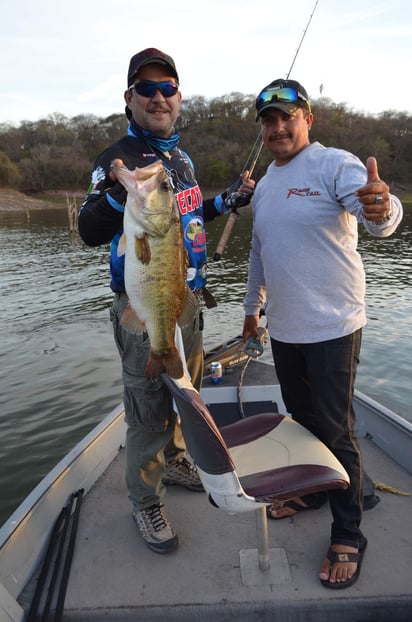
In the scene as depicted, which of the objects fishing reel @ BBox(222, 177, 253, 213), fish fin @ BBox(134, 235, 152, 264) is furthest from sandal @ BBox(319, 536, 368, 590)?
fishing reel @ BBox(222, 177, 253, 213)

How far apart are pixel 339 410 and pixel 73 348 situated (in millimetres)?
9659

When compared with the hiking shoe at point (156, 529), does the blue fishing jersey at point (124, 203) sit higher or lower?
higher

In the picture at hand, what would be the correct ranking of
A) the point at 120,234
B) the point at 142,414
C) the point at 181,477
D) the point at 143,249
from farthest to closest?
1. the point at 181,477
2. the point at 142,414
3. the point at 120,234
4. the point at 143,249

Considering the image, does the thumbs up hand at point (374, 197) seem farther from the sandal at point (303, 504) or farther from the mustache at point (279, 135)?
the sandal at point (303, 504)

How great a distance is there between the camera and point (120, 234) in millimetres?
2814

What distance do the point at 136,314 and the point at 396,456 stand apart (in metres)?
2.80

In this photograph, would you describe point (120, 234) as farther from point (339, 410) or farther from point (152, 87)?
point (339, 410)

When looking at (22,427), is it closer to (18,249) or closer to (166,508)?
(166,508)

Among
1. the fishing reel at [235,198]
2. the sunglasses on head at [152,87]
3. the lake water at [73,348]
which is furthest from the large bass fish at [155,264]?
the lake water at [73,348]

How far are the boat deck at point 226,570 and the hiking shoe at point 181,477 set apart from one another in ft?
0.32

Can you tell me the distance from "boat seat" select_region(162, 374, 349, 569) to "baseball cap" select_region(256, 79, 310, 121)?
5.69 ft

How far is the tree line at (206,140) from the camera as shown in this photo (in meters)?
74.6

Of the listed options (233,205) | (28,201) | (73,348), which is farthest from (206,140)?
(233,205)

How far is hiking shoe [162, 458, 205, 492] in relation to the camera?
12.1ft
